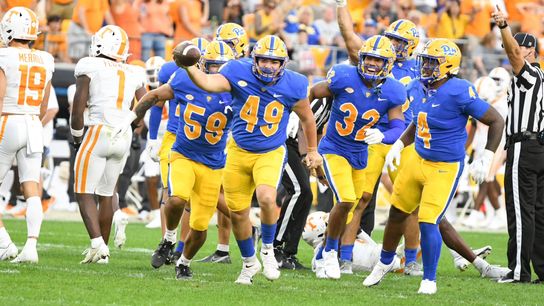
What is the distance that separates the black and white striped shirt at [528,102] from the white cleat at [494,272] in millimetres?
1218

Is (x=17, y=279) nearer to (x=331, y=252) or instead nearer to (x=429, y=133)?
(x=331, y=252)

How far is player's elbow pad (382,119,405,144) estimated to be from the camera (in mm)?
8992

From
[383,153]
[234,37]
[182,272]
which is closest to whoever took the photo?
[182,272]

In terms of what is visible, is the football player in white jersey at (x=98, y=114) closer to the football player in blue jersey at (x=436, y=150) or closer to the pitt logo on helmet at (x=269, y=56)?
the pitt logo on helmet at (x=269, y=56)

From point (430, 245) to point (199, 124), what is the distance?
2.01 m

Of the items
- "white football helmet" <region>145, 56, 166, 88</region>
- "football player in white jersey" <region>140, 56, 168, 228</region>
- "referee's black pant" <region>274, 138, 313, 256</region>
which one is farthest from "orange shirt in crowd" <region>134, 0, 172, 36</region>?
"referee's black pant" <region>274, 138, 313, 256</region>

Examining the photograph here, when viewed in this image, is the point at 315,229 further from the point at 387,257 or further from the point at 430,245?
the point at 430,245

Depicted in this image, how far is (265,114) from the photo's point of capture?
8352 mm

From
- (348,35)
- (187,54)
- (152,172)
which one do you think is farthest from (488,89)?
(187,54)

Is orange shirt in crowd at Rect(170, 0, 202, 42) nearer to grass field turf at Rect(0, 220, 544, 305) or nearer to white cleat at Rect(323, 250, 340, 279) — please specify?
grass field turf at Rect(0, 220, 544, 305)

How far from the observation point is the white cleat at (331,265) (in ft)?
30.0

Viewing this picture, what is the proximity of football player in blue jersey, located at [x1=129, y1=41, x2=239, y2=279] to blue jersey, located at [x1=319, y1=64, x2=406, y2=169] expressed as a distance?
0.96 m

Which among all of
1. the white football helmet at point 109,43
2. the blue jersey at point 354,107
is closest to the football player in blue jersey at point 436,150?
the blue jersey at point 354,107

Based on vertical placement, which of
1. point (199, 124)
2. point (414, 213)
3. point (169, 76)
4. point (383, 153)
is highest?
point (169, 76)
